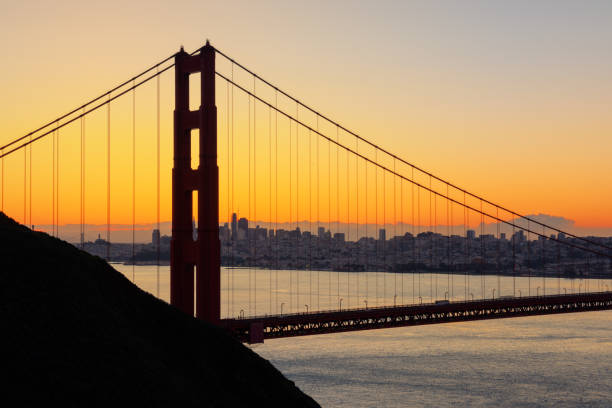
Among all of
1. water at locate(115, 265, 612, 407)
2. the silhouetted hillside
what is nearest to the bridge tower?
the silhouetted hillside

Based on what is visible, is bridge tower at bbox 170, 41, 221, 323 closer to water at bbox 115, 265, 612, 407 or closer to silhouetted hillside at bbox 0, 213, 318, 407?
silhouetted hillside at bbox 0, 213, 318, 407

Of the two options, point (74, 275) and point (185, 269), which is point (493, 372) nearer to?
point (185, 269)

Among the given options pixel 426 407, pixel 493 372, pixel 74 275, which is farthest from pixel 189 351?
pixel 493 372

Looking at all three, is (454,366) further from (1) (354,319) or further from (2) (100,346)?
(2) (100,346)

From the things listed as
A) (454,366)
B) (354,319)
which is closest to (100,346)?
(354,319)

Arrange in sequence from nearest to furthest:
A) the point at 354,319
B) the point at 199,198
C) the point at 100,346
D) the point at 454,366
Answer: the point at 100,346
the point at 199,198
the point at 354,319
the point at 454,366

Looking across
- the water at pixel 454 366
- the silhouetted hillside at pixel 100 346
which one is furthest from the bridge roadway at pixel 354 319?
the water at pixel 454 366
